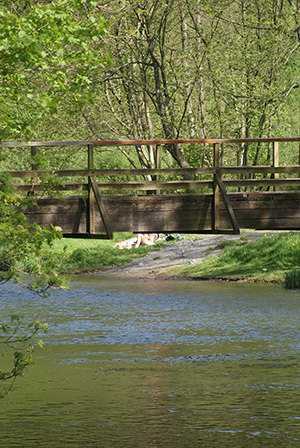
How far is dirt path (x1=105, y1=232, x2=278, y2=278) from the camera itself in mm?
30562

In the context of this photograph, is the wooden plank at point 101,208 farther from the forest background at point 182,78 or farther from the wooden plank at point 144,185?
the forest background at point 182,78

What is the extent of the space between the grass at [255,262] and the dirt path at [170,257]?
0.99 metres

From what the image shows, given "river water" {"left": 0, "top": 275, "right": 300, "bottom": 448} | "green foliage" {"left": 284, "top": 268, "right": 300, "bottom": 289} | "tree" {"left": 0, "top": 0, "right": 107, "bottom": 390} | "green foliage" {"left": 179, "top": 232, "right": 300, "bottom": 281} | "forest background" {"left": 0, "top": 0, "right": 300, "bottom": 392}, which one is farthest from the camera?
"green foliage" {"left": 179, "top": 232, "right": 300, "bottom": 281}

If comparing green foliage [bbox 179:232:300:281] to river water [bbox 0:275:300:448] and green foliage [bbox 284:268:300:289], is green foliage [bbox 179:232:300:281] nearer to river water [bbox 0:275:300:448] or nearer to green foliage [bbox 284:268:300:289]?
green foliage [bbox 284:268:300:289]

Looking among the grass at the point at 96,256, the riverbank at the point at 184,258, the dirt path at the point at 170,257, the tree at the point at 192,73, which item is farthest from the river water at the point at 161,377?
the grass at the point at 96,256

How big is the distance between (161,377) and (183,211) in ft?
10.8

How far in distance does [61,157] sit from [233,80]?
23.9ft

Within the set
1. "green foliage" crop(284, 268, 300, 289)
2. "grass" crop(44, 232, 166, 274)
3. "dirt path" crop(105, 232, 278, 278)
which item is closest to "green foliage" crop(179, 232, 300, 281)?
"dirt path" crop(105, 232, 278, 278)

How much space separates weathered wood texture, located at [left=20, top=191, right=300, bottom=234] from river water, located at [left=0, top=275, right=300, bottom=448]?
2.51 meters

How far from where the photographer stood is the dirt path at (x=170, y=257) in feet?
100

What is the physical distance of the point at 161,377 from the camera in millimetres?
11289

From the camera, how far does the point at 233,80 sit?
24031mm

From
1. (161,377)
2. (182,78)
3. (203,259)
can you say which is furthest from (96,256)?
(161,377)

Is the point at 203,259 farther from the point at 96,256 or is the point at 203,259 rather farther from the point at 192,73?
the point at 192,73
